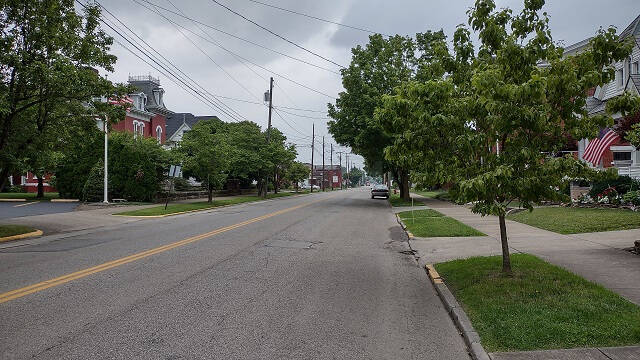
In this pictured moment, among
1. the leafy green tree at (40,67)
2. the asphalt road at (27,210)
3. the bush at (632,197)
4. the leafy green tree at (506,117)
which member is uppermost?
the leafy green tree at (40,67)

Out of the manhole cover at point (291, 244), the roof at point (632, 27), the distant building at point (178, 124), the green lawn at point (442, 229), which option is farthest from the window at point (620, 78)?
the distant building at point (178, 124)

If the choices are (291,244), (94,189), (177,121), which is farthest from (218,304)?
(177,121)

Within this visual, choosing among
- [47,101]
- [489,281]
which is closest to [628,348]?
[489,281]

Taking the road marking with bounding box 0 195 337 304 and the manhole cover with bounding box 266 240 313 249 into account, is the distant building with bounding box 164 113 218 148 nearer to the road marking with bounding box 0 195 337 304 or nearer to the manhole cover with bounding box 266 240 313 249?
the road marking with bounding box 0 195 337 304

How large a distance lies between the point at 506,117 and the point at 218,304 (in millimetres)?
4523

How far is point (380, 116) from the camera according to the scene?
6.96 metres

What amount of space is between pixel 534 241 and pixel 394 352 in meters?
8.29

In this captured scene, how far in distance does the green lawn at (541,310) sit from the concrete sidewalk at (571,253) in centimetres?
22

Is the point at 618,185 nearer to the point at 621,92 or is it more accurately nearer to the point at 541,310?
the point at 621,92

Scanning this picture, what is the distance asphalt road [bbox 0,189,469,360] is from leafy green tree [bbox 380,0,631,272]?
197cm

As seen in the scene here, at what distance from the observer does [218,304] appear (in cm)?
617

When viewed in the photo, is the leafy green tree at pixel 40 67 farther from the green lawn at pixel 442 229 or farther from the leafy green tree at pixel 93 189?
the leafy green tree at pixel 93 189

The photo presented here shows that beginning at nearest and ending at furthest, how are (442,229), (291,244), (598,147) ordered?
(291,244) → (442,229) → (598,147)

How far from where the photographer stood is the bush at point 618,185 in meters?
17.6
